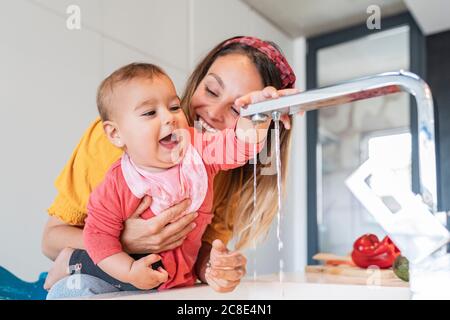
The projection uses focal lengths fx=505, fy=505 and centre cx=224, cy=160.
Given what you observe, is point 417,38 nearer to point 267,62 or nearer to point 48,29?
point 267,62

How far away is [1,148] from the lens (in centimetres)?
65

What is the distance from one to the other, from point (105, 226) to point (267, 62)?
0.36 metres

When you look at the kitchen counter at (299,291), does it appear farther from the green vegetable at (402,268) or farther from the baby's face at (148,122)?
the baby's face at (148,122)

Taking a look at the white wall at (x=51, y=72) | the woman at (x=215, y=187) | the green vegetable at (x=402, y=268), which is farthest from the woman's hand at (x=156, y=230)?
the green vegetable at (x=402, y=268)

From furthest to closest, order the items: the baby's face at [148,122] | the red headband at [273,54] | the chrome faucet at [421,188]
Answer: the red headband at [273,54], the baby's face at [148,122], the chrome faucet at [421,188]

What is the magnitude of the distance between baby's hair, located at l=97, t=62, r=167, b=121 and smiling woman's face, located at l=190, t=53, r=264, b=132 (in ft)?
0.29

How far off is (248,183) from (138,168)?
0.60ft

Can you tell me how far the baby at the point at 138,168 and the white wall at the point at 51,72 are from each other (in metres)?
0.03

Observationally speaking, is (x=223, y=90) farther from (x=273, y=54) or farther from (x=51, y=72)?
(x=51, y=72)

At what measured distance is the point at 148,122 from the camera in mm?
723

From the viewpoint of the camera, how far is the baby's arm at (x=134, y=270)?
73cm

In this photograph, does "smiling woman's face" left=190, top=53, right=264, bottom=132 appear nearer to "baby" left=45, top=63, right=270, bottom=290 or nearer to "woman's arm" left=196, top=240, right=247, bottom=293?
"baby" left=45, top=63, right=270, bottom=290

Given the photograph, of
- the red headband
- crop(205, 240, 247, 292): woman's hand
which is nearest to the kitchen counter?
crop(205, 240, 247, 292): woman's hand

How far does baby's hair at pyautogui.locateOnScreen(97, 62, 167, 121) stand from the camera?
723 mm
